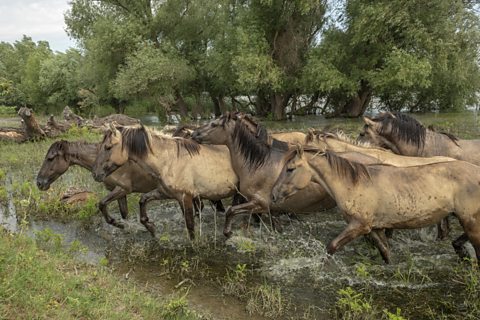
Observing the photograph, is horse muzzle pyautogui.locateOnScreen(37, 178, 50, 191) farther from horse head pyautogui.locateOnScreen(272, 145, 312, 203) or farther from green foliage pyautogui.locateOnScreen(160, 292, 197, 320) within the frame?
horse head pyautogui.locateOnScreen(272, 145, 312, 203)

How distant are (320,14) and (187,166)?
724 inches

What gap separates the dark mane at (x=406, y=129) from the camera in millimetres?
7500

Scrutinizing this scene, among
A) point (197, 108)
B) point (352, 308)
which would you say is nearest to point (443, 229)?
point (352, 308)

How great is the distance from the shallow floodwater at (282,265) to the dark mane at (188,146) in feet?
4.69

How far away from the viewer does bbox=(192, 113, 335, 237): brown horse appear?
636cm

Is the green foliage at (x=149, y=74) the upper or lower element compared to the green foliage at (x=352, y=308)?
upper

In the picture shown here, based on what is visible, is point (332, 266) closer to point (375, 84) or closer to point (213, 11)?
point (375, 84)

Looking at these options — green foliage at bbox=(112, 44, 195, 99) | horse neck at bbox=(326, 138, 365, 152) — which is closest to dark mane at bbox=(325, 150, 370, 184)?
horse neck at bbox=(326, 138, 365, 152)

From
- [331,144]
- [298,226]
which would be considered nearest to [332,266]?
[298,226]

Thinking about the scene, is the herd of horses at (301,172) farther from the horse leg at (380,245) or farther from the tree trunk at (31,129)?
the tree trunk at (31,129)

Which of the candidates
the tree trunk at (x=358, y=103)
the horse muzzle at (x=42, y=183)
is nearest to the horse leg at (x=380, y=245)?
the horse muzzle at (x=42, y=183)

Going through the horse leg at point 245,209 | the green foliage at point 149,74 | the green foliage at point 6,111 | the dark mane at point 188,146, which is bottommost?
the horse leg at point 245,209

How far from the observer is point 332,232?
22.8ft

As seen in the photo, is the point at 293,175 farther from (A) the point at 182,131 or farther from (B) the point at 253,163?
(A) the point at 182,131
